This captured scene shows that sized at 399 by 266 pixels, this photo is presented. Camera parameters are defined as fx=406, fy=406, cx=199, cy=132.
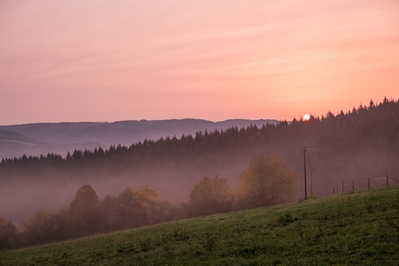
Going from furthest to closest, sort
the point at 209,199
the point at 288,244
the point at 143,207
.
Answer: the point at 143,207
the point at 209,199
the point at 288,244

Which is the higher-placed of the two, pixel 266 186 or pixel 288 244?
pixel 288 244

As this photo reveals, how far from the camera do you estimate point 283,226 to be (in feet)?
101

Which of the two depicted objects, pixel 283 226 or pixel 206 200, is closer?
pixel 283 226

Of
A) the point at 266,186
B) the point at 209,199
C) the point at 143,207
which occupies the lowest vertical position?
the point at 143,207

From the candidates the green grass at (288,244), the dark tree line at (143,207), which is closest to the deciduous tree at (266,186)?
the dark tree line at (143,207)

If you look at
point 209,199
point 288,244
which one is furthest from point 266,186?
point 288,244

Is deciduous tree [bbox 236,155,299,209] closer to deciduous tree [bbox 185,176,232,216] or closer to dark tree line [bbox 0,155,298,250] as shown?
dark tree line [bbox 0,155,298,250]

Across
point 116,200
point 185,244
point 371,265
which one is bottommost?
point 116,200

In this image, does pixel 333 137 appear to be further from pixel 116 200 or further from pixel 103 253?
pixel 103 253

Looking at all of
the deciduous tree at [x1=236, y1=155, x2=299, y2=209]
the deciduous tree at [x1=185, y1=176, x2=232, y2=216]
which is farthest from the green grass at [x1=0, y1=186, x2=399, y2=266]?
the deciduous tree at [x1=185, y1=176, x2=232, y2=216]

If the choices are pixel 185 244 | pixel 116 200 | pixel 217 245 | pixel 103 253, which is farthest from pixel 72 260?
pixel 116 200

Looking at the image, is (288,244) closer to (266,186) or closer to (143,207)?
(266,186)

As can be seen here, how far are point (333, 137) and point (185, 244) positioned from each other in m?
166

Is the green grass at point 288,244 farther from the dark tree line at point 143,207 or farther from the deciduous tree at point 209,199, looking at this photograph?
the deciduous tree at point 209,199
